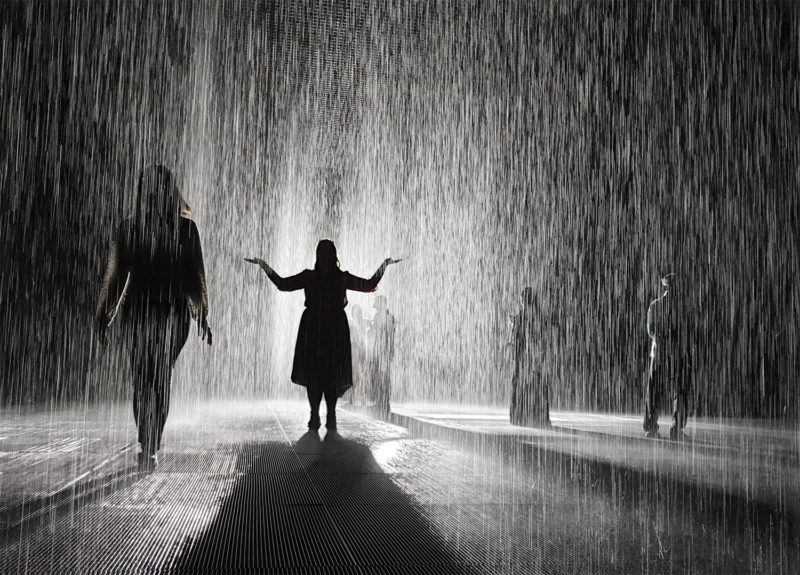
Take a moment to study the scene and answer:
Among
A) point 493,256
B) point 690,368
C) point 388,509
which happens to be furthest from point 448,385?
point 388,509

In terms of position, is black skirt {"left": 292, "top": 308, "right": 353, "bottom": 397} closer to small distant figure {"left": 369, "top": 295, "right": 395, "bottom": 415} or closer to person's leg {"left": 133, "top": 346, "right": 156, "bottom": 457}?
person's leg {"left": 133, "top": 346, "right": 156, "bottom": 457}

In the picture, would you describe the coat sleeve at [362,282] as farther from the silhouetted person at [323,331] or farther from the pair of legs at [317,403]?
the pair of legs at [317,403]

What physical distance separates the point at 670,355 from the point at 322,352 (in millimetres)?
3904

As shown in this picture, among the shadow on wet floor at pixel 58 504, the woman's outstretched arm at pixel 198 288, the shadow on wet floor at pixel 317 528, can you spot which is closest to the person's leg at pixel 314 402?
the woman's outstretched arm at pixel 198 288

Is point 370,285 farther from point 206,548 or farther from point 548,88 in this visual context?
point 548,88

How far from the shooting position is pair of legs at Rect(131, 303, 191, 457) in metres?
4.88

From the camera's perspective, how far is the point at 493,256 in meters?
20.1

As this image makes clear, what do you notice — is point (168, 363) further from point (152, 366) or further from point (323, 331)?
point (323, 331)

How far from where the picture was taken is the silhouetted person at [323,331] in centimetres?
722

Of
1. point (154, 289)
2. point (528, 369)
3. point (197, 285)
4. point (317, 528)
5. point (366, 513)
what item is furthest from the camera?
point (528, 369)

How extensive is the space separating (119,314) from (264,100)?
1640cm

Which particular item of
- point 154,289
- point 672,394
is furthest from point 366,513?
point 672,394

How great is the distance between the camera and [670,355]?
8.28 m

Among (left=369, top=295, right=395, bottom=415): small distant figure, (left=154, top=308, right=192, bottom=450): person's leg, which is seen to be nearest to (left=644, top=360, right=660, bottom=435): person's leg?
(left=369, top=295, right=395, bottom=415): small distant figure
